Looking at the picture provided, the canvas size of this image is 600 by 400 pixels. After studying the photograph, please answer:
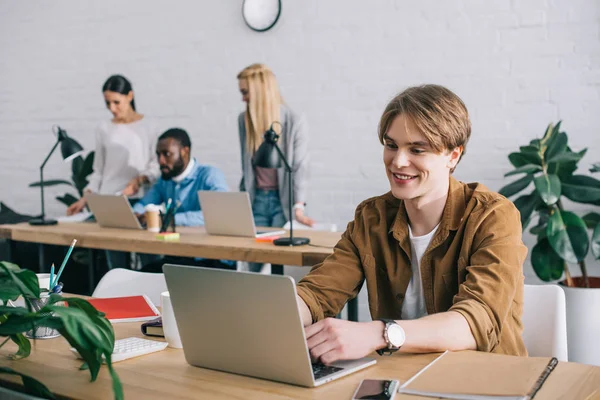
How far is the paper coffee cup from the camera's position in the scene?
362 cm

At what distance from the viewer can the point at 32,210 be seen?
5.96 metres

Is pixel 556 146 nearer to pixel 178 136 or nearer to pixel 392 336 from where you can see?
pixel 178 136

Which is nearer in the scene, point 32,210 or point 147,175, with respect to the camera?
point 147,175

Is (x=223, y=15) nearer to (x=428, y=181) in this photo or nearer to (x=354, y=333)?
(x=428, y=181)

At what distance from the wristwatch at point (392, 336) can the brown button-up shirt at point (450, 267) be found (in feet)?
0.49

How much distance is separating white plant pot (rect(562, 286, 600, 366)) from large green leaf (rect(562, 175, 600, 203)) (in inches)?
15.9

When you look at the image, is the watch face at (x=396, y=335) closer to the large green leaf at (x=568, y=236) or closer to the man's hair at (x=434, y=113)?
the man's hair at (x=434, y=113)

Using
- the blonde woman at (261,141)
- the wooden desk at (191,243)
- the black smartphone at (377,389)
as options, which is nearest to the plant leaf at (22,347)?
the black smartphone at (377,389)

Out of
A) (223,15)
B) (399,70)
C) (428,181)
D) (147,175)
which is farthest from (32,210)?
(428,181)

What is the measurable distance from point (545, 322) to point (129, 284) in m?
1.20

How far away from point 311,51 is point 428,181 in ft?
9.91

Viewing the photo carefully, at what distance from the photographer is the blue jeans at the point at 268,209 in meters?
4.02

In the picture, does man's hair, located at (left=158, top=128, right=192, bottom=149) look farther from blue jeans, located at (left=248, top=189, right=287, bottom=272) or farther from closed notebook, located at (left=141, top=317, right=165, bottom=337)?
closed notebook, located at (left=141, top=317, right=165, bottom=337)

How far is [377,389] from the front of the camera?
1.17m
